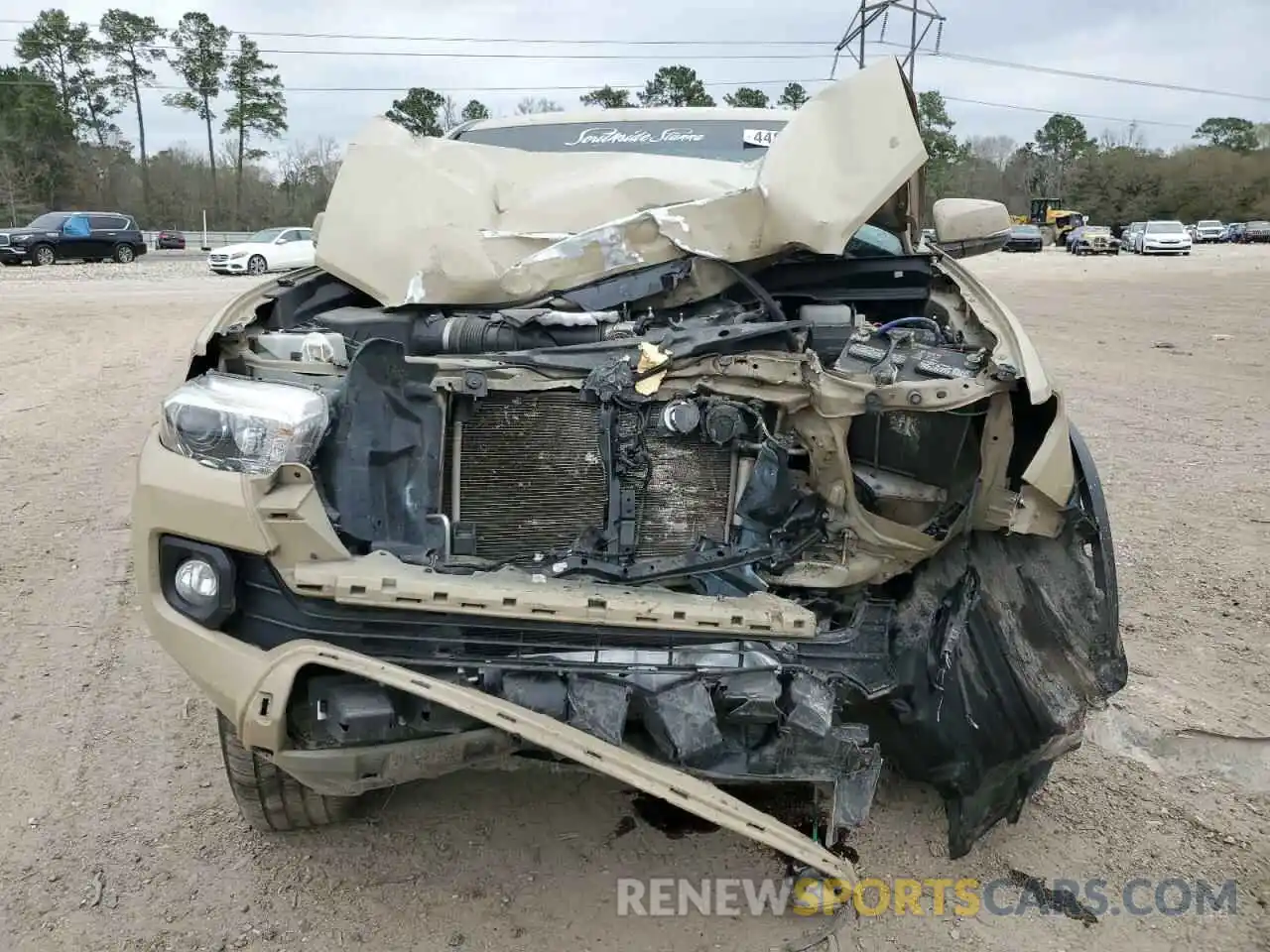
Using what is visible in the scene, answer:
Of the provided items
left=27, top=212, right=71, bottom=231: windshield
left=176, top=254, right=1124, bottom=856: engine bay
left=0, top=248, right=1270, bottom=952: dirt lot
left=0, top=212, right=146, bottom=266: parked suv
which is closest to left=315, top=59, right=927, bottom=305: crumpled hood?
left=176, top=254, right=1124, bottom=856: engine bay

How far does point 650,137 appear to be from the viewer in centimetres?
425

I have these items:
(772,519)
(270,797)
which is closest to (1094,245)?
(772,519)

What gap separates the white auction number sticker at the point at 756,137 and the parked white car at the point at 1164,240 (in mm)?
35094

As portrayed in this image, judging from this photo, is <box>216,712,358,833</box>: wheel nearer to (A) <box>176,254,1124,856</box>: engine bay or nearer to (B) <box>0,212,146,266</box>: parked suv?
(A) <box>176,254,1124,856</box>: engine bay

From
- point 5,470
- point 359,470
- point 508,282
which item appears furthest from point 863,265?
point 5,470

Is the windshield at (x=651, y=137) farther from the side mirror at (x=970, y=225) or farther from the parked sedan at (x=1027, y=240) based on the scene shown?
the parked sedan at (x=1027, y=240)

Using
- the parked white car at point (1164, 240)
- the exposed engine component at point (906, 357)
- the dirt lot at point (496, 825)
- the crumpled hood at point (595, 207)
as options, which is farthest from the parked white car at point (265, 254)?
the parked white car at point (1164, 240)

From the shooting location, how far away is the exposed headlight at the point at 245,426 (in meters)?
2.21

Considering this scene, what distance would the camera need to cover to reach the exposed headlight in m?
2.21

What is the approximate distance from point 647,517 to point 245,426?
1.01m

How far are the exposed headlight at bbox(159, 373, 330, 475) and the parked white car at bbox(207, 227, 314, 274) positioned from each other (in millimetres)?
21140

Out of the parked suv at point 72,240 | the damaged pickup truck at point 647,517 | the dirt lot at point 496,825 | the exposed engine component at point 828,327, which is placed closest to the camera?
the damaged pickup truck at point 647,517

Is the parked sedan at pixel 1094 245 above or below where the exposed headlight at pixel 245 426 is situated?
above

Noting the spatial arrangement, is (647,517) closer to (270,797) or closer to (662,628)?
(662,628)
